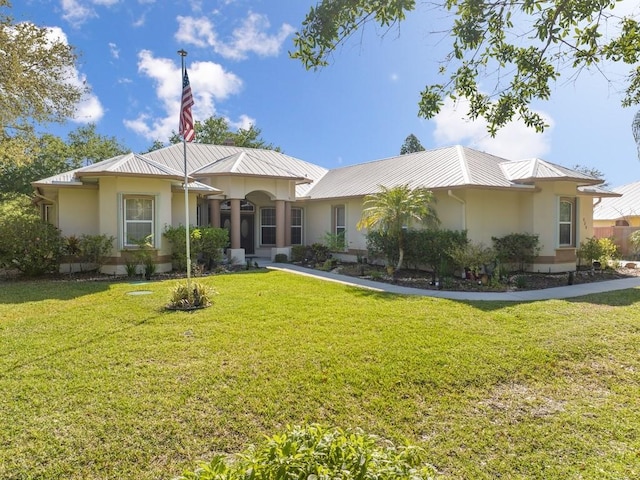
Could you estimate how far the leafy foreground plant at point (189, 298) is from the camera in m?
8.64

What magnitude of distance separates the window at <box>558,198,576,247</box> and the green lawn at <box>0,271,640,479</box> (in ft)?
24.3

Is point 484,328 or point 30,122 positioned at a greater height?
point 30,122

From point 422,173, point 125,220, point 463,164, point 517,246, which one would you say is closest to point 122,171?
point 125,220

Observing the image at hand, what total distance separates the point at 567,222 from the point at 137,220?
16186 millimetres

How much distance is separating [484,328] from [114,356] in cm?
623

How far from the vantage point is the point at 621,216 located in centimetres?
2702

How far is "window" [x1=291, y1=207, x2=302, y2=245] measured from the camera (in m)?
20.6

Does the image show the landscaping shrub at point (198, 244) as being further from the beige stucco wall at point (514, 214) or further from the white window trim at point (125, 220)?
the beige stucco wall at point (514, 214)

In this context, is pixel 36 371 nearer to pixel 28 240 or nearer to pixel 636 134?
pixel 28 240

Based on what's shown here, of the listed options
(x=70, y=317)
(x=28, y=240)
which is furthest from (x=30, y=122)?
(x=70, y=317)

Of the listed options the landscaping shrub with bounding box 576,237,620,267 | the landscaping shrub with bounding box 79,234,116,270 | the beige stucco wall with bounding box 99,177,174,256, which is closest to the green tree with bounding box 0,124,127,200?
the beige stucco wall with bounding box 99,177,174,256

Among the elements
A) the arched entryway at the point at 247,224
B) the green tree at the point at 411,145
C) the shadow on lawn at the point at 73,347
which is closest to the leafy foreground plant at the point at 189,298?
the shadow on lawn at the point at 73,347

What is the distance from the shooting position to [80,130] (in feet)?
119

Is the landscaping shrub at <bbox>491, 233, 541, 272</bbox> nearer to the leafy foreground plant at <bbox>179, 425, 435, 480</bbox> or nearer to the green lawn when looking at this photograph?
the green lawn
